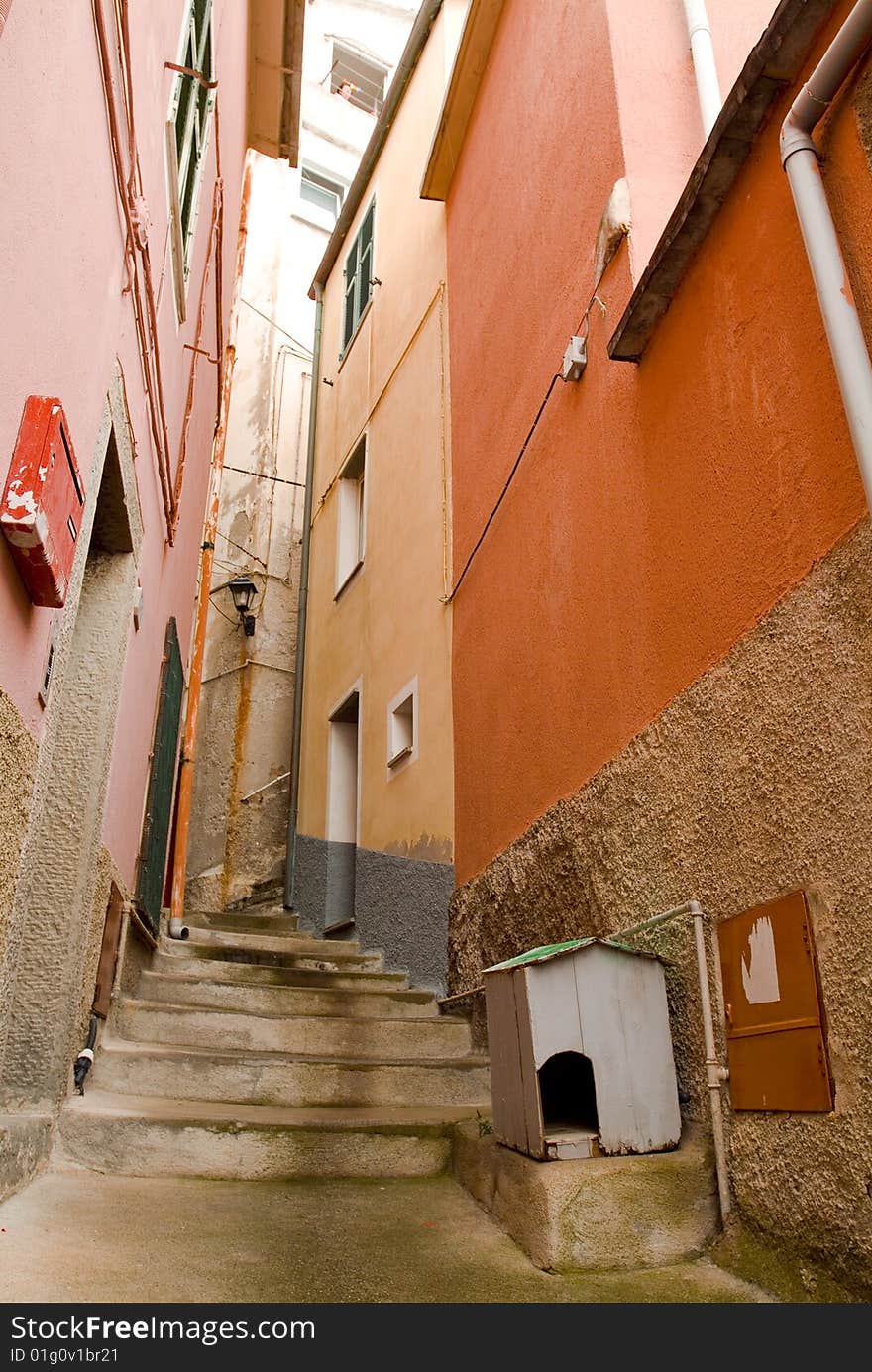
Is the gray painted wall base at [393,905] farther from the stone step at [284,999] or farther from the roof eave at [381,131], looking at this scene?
the roof eave at [381,131]

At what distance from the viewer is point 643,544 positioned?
10.9ft

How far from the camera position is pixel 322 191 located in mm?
12977

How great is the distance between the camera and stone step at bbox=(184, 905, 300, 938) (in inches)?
251

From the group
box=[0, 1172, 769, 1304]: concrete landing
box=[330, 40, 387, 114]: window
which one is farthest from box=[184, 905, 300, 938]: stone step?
box=[330, 40, 387, 114]: window

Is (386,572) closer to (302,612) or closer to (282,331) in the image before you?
(302,612)

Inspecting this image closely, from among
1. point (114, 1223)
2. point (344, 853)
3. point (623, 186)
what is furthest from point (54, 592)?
point (344, 853)

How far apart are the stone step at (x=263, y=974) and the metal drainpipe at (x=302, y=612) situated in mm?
2769

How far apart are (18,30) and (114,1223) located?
9.57 ft

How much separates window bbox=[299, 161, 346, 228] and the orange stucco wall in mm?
6958

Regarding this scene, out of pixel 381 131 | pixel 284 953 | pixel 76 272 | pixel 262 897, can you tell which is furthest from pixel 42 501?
pixel 381 131

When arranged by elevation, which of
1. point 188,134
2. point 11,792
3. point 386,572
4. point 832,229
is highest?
point 188,134

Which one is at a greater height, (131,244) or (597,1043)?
(131,244)

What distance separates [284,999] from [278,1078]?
2.72 feet

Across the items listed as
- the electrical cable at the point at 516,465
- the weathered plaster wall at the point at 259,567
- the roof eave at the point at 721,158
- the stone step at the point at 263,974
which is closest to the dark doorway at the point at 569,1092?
the stone step at the point at 263,974
